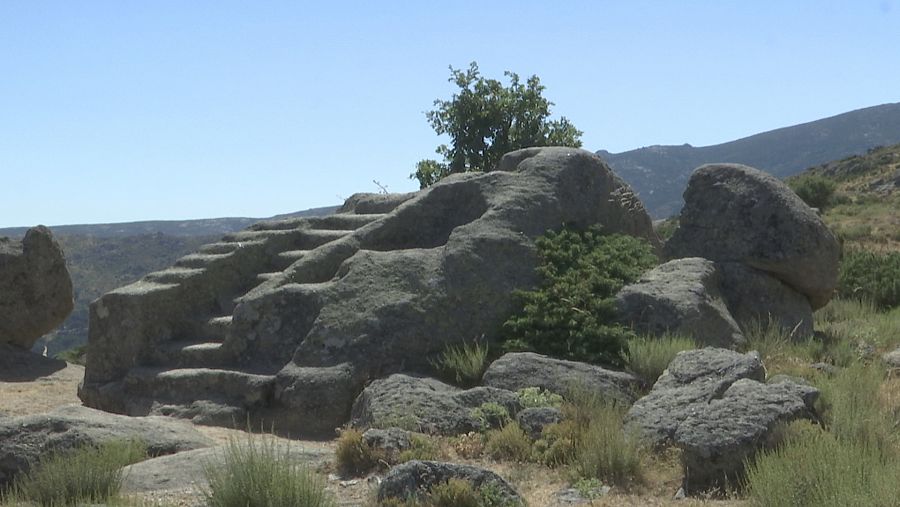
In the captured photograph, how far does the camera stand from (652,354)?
962 cm

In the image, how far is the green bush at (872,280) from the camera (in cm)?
1661

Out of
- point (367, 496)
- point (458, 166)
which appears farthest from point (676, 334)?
point (458, 166)

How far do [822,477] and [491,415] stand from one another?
3.40m

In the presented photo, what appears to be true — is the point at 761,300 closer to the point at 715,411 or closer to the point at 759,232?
the point at 759,232

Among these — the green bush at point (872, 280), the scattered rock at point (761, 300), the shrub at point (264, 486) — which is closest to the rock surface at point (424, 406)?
the shrub at point (264, 486)

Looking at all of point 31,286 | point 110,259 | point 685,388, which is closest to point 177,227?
point 110,259

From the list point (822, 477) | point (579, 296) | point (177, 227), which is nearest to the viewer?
point (822, 477)

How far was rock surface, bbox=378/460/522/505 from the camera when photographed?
20.6 feet

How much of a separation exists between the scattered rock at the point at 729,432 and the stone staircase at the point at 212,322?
16.4 feet

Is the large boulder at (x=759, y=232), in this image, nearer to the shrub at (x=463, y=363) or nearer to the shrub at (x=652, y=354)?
the shrub at (x=652, y=354)

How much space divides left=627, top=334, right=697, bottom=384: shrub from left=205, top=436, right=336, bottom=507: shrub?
4.33 meters

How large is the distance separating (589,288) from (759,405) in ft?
13.3

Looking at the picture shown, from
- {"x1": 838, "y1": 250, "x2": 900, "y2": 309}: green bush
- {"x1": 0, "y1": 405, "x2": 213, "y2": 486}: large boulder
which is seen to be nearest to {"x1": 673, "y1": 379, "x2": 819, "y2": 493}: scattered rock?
{"x1": 0, "y1": 405, "x2": 213, "y2": 486}: large boulder

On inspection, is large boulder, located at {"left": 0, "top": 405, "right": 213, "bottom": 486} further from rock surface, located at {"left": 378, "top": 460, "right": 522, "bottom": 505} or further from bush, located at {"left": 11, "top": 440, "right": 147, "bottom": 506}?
rock surface, located at {"left": 378, "top": 460, "right": 522, "bottom": 505}
